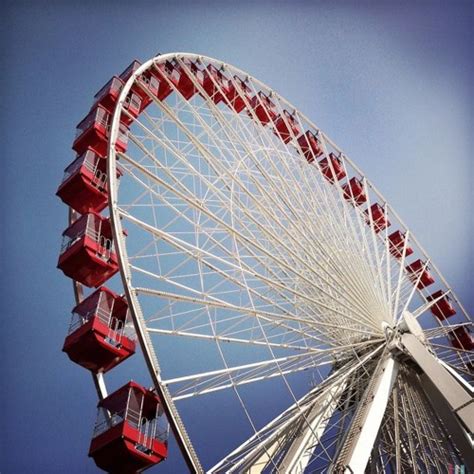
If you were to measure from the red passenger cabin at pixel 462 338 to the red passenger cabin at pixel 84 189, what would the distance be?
1222 cm

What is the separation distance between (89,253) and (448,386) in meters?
7.16

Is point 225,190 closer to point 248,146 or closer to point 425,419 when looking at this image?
point 248,146

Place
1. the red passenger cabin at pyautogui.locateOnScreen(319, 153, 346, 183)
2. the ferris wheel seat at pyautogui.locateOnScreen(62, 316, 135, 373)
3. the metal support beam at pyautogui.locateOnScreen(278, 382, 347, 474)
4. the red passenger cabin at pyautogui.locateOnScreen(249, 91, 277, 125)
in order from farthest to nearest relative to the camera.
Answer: the red passenger cabin at pyautogui.locateOnScreen(319, 153, 346, 183) < the red passenger cabin at pyautogui.locateOnScreen(249, 91, 277, 125) < the ferris wheel seat at pyautogui.locateOnScreen(62, 316, 135, 373) < the metal support beam at pyautogui.locateOnScreen(278, 382, 347, 474)

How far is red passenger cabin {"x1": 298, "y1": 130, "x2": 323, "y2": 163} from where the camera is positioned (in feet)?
62.3

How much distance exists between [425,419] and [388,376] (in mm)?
2587

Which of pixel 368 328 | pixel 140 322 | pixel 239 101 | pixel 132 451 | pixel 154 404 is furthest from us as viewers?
pixel 239 101

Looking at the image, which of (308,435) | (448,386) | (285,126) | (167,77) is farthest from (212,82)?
(448,386)

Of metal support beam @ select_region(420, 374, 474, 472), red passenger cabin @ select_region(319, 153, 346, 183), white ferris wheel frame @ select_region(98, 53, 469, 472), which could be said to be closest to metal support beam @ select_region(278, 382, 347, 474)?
white ferris wheel frame @ select_region(98, 53, 469, 472)

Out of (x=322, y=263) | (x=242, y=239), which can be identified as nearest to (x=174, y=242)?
(x=242, y=239)

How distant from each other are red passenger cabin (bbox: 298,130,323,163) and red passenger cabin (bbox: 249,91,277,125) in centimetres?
123

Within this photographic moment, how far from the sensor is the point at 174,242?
10477 mm

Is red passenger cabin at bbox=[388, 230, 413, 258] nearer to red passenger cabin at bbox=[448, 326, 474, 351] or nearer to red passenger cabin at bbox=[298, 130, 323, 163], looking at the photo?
red passenger cabin at bbox=[448, 326, 474, 351]

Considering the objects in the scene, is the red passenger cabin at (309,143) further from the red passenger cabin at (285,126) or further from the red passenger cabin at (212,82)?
the red passenger cabin at (212,82)

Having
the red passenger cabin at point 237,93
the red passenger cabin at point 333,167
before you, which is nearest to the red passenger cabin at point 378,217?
the red passenger cabin at point 333,167
